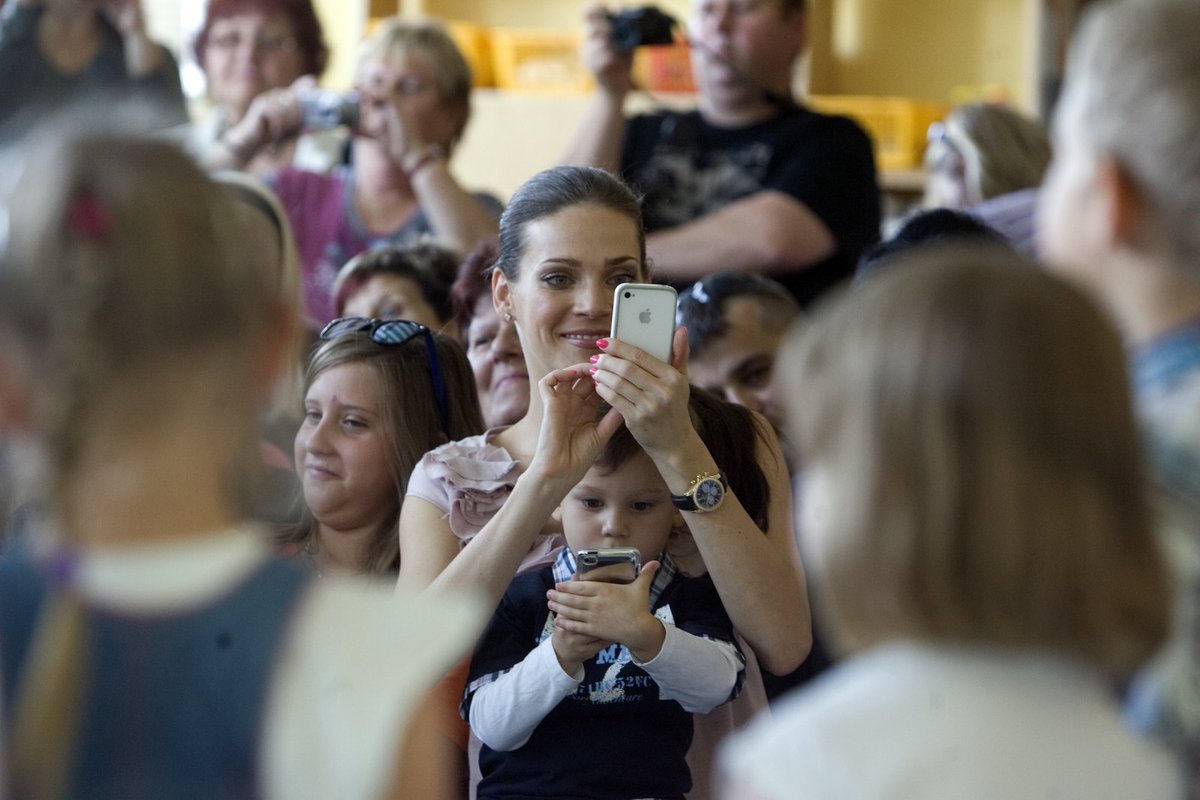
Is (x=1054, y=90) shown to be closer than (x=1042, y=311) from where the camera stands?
No

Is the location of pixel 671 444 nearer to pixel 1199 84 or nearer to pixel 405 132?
pixel 1199 84

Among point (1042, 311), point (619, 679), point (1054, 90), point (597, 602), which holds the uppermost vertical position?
point (1042, 311)

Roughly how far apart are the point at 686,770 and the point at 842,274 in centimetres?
137

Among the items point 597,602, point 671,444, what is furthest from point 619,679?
point 671,444

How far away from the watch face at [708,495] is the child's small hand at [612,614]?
12cm

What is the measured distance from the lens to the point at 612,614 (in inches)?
59.7

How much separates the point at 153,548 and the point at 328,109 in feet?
6.50

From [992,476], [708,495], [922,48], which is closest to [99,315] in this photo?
[992,476]

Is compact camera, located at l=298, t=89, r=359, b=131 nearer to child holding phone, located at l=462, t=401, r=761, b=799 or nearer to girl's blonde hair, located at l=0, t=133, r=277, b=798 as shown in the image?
child holding phone, located at l=462, t=401, r=761, b=799

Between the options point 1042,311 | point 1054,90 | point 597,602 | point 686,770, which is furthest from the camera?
point 1054,90

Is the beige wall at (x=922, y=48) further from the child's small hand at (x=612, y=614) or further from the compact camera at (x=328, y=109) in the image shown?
the child's small hand at (x=612, y=614)

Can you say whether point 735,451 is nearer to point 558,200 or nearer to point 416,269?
point 558,200

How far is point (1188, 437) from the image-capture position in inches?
40.1

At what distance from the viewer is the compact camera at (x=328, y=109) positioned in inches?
110
